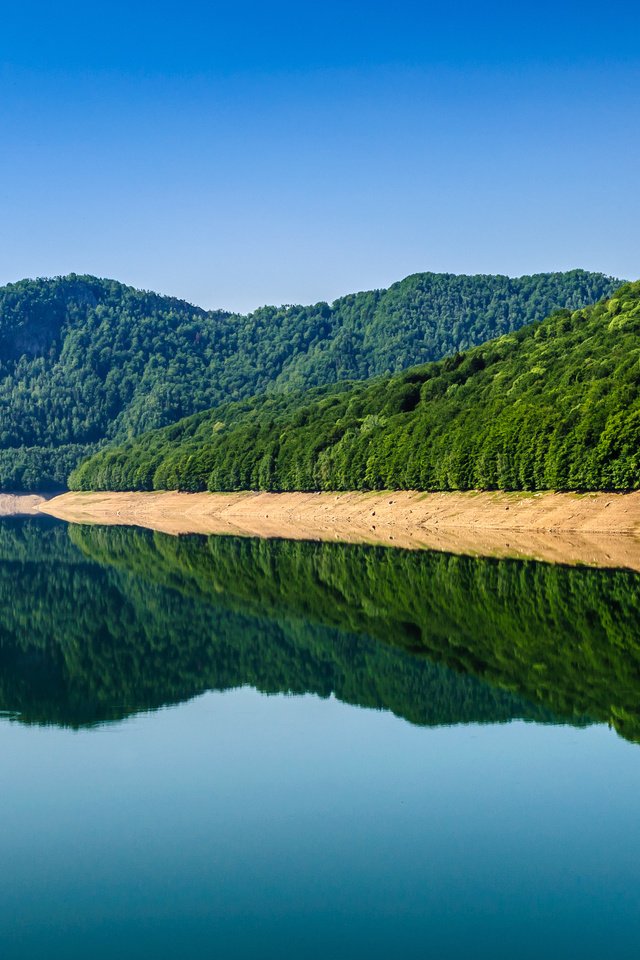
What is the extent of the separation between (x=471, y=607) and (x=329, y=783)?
2402 centimetres

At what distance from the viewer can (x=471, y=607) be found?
4538 centimetres

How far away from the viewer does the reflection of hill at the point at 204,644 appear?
3050 cm

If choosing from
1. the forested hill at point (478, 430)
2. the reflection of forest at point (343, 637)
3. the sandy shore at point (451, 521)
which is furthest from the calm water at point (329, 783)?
the forested hill at point (478, 430)

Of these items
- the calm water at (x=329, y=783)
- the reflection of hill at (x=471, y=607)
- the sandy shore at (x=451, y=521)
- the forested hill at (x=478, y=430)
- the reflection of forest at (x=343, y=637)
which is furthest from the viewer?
the forested hill at (x=478, y=430)

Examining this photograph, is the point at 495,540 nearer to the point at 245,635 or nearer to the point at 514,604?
the point at 514,604

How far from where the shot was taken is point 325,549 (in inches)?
3189

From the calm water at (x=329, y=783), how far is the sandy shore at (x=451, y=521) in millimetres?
23264

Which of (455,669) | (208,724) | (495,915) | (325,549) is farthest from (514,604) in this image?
(325,549)

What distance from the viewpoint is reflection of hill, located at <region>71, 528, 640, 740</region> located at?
30.5 m

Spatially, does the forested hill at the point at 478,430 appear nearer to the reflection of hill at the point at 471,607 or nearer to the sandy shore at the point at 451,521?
the sandy shore at the point at 451,521

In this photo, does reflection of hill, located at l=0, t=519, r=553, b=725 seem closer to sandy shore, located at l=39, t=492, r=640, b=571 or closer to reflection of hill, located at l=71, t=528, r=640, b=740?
reflection of hill, located at l=71, t=528, r=640, b=740

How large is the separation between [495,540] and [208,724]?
178 feet

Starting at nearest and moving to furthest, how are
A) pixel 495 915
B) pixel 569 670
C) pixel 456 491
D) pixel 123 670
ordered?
pixel 495 915
pixel 569 670
pixel 123 670
pixel 456 491

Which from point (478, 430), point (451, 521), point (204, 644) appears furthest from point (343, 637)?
point (478, 430)
